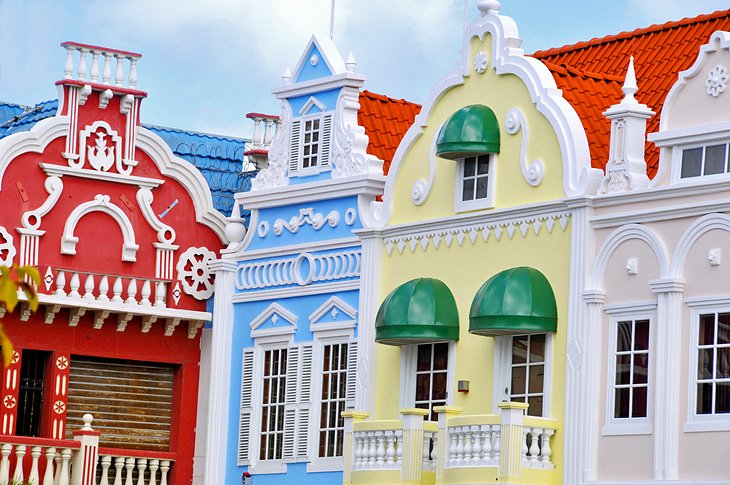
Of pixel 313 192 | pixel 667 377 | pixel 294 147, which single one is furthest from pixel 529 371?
pixel 294 147

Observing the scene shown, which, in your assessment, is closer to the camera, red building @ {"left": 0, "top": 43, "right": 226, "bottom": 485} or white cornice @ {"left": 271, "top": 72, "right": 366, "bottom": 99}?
white cornice @ {"left": 271, "top": 72, "right": 366, "bottom": 99}

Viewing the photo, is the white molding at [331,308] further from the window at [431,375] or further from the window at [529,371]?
the window at [529,371]

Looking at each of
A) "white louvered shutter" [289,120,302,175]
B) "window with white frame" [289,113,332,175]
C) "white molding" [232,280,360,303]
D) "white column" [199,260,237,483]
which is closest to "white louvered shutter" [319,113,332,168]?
"window with white frame" [289,113,332,175]

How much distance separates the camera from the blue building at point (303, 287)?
23578mm

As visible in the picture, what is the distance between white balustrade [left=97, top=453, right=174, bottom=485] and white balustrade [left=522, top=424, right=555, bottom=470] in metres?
7.44

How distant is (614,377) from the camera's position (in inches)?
766

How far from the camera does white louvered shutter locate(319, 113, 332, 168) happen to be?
24.3 meters

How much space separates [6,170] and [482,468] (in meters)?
9.42

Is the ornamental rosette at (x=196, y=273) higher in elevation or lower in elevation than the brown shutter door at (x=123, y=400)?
higher

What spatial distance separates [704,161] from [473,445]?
Result: 13.9 feet

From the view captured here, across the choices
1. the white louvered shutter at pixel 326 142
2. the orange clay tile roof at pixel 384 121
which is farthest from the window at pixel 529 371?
the white louvered shutter at pixel 326 142

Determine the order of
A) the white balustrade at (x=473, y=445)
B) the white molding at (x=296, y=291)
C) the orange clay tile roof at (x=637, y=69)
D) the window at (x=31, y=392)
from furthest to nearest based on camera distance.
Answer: the window at (x=31, y=392)
the white molding at (x=296, y=291)
the orange clay tile roof at (x=637, y=69)
the white balustrade at (x=473, y=445)

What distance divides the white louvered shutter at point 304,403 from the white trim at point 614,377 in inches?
224

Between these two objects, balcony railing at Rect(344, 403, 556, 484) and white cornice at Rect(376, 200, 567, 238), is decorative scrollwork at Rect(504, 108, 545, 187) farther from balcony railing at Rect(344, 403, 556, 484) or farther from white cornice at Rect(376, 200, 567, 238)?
balcony railing at Rect(344, 403, 556, 484)
